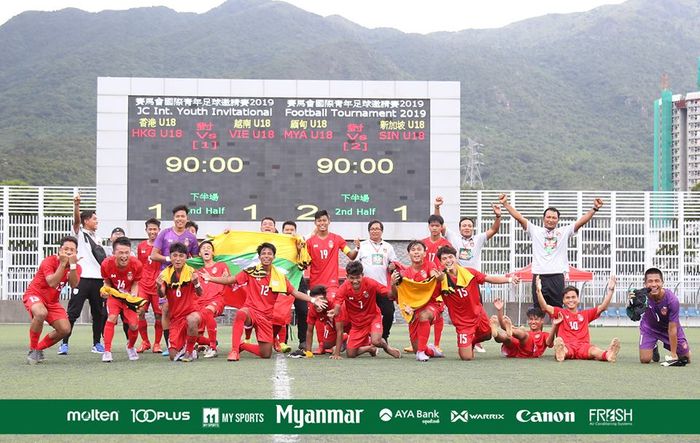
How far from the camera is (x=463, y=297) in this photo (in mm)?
11289

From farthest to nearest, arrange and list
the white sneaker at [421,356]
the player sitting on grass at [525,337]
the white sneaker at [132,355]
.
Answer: the player sitting on grass at [525,337] → the white sneaker at [132,355] → the white sneaker at [421,356]

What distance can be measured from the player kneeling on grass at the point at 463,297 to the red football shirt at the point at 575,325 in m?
0.84

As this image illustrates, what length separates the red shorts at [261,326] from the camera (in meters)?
11.3

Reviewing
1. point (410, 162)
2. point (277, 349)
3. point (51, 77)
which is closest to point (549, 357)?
point (277, 349)

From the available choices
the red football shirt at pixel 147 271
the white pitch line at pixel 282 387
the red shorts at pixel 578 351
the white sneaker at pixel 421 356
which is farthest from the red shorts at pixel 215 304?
the red shorts at pixel 578 351

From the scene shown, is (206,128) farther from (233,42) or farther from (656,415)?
(233,42)

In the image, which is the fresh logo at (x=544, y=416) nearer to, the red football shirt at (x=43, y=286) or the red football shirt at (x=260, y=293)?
the red football shirt at (x=260, y=293)

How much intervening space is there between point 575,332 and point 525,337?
55 cm

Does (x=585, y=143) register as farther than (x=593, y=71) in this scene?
No

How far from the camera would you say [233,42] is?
4909 inches

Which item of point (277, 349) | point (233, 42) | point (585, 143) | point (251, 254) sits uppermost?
point (233, 42)

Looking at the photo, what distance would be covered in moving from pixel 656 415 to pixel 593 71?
116m

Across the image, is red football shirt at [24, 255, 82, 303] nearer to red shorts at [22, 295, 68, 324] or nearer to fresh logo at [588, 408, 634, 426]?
red shorts at [22, 295, 68, 324]

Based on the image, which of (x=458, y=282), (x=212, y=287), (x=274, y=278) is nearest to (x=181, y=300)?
(x=274, y=278)
